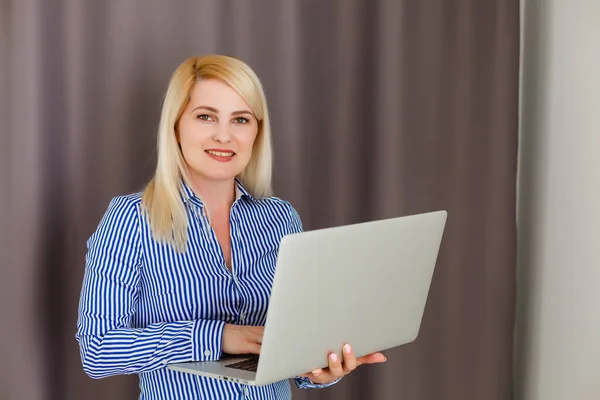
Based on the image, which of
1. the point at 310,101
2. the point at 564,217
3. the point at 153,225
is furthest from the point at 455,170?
the point at 153,225

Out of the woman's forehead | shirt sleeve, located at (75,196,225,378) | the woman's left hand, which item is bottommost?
the woman's left hand

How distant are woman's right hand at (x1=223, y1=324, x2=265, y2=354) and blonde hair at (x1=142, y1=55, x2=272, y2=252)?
0.24 metres

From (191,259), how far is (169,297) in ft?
0.31

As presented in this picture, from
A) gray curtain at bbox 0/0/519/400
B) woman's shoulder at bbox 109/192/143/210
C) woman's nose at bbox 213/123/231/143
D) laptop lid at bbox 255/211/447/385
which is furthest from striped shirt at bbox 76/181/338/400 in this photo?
gray curtain at bbox 0/0/519/400

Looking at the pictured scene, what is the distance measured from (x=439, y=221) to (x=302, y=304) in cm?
40

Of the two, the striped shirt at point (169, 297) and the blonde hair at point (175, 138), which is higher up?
the blonde hair at point (175, 138)

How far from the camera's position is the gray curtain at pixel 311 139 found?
207cm

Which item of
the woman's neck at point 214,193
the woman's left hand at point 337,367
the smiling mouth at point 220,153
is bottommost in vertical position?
the woman's left hand at point 337,367

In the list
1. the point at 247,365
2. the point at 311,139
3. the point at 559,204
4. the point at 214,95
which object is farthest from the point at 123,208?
the point at 559,204

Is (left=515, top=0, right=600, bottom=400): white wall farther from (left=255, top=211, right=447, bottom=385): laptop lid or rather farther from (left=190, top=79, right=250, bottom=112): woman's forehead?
(left=190, top=79, right=250, bottom=112): woman's forehead

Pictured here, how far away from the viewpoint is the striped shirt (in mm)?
1583

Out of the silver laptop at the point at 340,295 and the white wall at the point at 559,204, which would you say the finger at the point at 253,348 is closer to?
the silver laptop at the point at 340,295

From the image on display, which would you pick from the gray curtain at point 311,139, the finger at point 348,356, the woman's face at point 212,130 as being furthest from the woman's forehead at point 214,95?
the finger at point 348,356

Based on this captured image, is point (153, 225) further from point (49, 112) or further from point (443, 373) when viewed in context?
point (443, 373)
